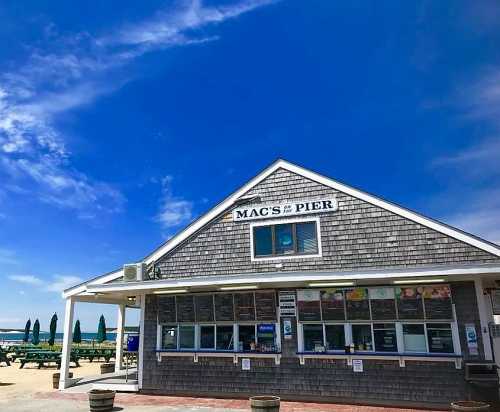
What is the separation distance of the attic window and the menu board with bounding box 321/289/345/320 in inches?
47.7

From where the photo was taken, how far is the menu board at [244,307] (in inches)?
481

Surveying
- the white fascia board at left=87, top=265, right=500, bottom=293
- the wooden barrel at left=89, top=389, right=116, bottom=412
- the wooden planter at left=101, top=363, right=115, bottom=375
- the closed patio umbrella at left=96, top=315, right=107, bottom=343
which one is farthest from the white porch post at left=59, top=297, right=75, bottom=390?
Answer: the closed patio umbrella at left=96, top=315, right=107, bottom=343

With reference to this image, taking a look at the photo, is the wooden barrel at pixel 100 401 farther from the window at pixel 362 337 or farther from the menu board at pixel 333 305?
the window at pixel 362 337

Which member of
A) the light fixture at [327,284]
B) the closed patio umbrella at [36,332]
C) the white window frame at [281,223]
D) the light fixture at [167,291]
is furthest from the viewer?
the closed patio umbrella at [36,332]

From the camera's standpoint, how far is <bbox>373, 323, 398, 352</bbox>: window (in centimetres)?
1086

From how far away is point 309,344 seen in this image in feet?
37.8

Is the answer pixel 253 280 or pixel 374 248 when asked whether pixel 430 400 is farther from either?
pixel 253 280

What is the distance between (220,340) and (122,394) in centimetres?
339

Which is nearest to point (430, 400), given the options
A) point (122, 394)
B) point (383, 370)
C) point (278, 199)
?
point (383, 370)

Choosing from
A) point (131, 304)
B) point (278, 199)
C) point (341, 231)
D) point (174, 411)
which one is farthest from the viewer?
point (131, 304)

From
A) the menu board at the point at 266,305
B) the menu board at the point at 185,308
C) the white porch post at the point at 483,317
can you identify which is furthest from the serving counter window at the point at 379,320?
the menu board at the point at 185,308

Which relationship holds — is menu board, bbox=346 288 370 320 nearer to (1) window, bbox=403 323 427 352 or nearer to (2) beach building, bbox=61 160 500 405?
(2) beach building, bbox=61 160 500 405

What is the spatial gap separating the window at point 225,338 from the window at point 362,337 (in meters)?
3.46

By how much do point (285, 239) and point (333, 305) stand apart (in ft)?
7.61
